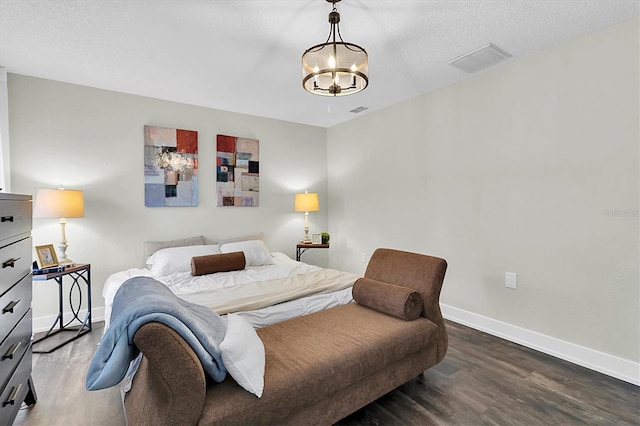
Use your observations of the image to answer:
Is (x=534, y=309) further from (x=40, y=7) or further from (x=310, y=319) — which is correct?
(x=40, y=7)

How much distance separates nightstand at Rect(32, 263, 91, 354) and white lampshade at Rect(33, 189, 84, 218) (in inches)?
20.2

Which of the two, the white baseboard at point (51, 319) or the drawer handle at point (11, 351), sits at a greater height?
the drawer handle at point (11, 351)

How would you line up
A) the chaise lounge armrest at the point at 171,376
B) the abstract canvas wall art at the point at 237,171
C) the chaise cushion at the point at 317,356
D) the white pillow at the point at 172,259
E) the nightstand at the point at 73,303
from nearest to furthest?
the chaise lounge armrest at the point at 171,376
the chaise cushion at the point at 317,356
the nightstand at the point at 73,303
the white pillow at the point at 172,259
the abstract canvas wall art at the point at 237,171

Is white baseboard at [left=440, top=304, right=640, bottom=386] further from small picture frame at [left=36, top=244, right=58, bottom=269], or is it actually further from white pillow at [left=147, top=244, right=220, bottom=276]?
small picture frame at [left=36, top=244, right=58, bottom=269]

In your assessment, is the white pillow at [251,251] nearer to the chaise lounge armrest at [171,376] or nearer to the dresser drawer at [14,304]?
the dresser drawer at [14,304]

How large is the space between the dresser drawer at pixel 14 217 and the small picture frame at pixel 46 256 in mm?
1263

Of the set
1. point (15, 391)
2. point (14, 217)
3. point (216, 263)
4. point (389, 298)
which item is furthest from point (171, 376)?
point (216, 263)

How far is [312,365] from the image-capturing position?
58.9 inches

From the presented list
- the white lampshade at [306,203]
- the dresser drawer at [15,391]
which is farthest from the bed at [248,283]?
the white lampshade at [306,203]

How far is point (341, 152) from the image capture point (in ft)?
15.7

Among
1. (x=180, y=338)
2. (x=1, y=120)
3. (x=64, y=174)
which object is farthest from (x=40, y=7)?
(x=180, y=338)

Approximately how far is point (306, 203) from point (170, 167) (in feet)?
5.94

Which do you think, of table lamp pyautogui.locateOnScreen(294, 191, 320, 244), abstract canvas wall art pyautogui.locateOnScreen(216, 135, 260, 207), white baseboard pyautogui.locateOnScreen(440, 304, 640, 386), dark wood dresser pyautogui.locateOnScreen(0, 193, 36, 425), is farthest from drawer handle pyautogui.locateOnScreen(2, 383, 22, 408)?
white baseboard pyautogui.locateOnScreen(440, 304, 640, 386)

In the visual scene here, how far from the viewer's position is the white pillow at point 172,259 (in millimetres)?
3127
